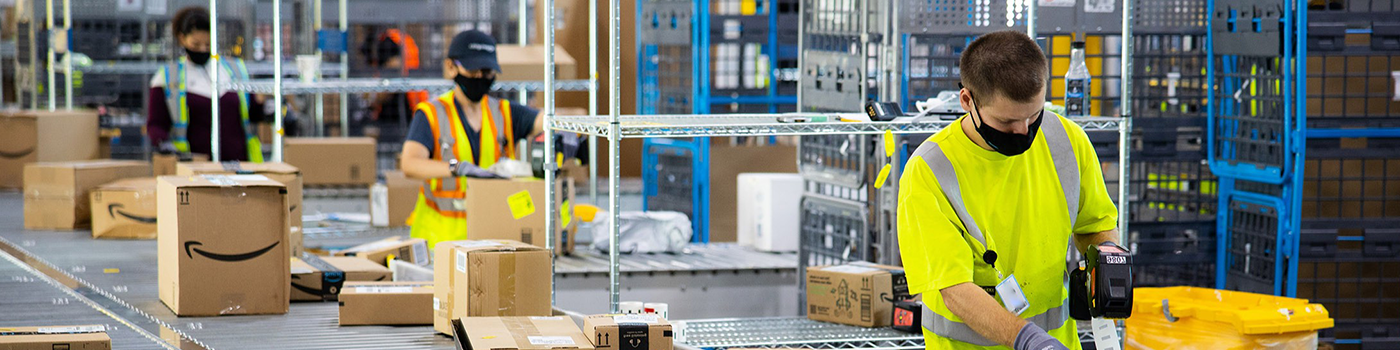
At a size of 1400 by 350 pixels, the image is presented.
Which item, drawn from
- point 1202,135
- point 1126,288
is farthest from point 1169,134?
point 1126,288

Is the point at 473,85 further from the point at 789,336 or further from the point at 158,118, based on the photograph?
the point at 158,118

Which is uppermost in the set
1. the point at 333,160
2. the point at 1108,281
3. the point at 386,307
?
the point at 1108,281

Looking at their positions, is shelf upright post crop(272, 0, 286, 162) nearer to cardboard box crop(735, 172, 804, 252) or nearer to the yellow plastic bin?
cardboard box crop(735, 172, 804, 252)

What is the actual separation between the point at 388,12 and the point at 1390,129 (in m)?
8.75

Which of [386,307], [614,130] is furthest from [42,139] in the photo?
[614,130]

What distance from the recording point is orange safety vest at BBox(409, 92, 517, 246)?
642cm

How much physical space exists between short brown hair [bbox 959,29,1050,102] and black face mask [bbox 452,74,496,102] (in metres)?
3.91

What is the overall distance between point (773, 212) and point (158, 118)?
4053mm

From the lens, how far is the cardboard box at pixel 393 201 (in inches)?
348

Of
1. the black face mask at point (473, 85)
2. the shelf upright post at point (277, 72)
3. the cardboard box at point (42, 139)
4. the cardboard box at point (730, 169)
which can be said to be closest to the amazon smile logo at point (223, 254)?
the black face mask at point (473, 85)

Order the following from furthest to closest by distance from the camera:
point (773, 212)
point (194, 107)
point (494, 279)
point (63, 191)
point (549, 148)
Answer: point (194, 107), point (63, 191), point (773, 212), point (549, 148), point (494, 279)

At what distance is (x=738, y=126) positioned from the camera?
15.2ft

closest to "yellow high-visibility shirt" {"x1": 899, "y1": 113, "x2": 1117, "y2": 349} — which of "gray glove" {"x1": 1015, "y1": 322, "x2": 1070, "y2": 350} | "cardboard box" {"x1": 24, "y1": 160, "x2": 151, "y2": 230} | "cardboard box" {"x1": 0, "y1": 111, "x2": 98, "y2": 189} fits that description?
"gray glove" {"x1": 1015, "y1": 322, "x2": 1070, "y2": 350}

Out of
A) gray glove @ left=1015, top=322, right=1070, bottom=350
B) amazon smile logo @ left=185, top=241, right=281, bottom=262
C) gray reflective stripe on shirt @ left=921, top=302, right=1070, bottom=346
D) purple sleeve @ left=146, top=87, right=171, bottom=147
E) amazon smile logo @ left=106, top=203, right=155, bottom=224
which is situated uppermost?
purple sleeve @ left=146, top=87, right=171, bottom=147
